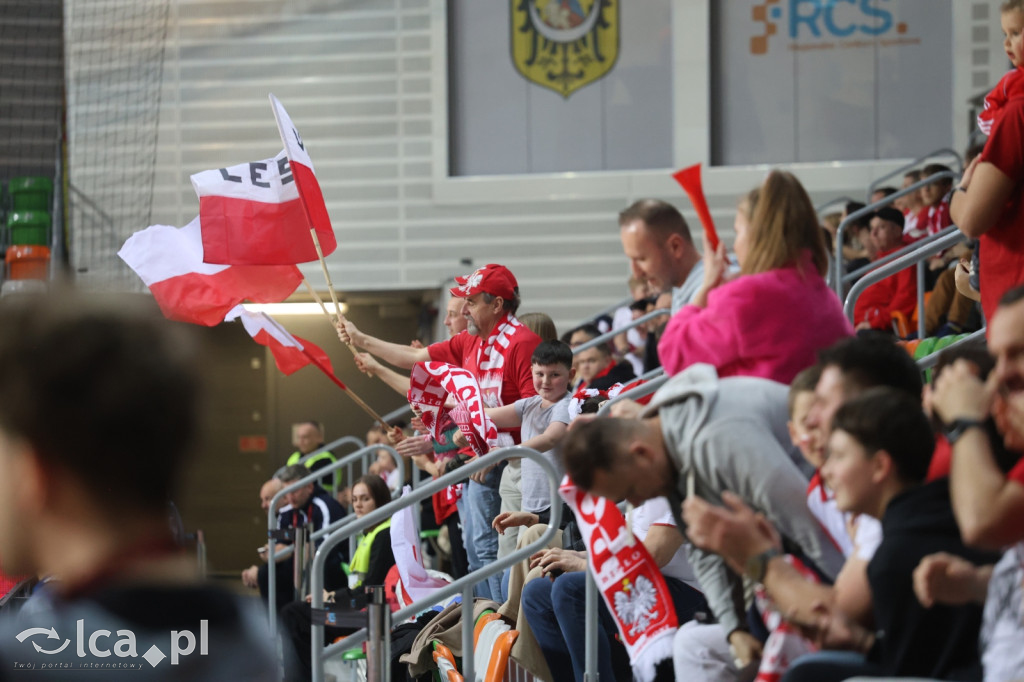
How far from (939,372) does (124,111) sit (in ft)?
35.3

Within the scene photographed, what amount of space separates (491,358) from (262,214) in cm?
150

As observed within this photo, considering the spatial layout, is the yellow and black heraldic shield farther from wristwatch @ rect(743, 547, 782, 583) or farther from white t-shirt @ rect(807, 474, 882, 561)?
wristwatch @ rect(743, 547, 782, 583)

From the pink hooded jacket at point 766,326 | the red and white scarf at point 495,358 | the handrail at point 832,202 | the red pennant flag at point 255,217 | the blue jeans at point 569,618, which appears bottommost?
the blue jeans at point 569,618

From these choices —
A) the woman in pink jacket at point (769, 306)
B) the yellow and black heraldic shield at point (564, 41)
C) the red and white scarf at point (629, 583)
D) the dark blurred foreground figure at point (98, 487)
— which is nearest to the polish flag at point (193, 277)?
the red and white scarf at point (629, 583)

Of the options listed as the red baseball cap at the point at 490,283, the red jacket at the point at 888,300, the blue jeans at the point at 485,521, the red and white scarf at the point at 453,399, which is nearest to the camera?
the red and white scarf at the point at 453,399

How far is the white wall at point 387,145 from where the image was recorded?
441 inches

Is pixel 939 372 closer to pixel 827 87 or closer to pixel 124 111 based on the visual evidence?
pixel 827 87

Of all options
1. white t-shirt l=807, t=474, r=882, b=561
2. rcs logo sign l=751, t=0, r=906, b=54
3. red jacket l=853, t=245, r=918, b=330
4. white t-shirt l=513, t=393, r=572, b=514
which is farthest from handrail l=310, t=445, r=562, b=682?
rcs logo sign l=751, t=0, r=906, b=54

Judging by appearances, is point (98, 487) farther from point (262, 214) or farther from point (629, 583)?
point (262, 214)

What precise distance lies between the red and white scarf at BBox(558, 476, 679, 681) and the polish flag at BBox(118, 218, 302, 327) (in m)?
A: 3.14

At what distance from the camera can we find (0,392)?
1201 millimetres

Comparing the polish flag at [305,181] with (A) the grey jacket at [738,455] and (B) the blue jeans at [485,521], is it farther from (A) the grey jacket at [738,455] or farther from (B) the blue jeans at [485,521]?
(A) the grey jacket at [738,455]

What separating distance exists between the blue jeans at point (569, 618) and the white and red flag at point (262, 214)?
230 centimetres

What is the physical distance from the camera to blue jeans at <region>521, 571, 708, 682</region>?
3.80m
